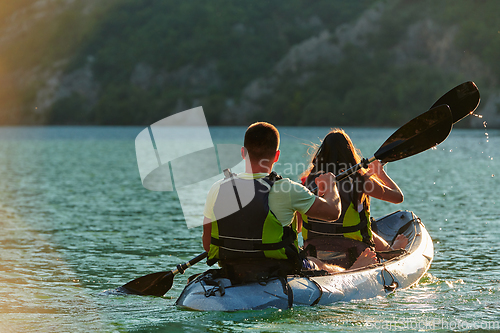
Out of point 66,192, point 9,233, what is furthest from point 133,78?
point 9,233

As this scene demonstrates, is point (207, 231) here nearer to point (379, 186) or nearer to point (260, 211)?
point (260, 211)

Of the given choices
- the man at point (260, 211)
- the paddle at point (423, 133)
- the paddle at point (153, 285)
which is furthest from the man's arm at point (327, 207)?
the paddle at point (153, 285)

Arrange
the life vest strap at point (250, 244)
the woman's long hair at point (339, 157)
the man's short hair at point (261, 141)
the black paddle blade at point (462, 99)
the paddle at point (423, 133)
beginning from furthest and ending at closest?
1. the black paddle blade at point (462, 99)
2. the paddle at point (423, 133)
3. the woman's long hair at point (339, 157)
4. the life vest strap at point (250, 244)
5. the man's short hair at point (261, 141)

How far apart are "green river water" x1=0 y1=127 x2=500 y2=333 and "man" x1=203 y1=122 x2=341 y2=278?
0.53 meters

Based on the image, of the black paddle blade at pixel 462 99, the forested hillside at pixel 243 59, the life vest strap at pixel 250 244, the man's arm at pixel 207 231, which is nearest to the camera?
the life vest strap at pixel 250 244

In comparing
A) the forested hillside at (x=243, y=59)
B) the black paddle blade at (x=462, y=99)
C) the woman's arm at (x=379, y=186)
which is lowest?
the woman's arm at (x=379, y=186)

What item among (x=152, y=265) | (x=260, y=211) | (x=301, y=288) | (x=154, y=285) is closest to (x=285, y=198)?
(x=260, y=211)

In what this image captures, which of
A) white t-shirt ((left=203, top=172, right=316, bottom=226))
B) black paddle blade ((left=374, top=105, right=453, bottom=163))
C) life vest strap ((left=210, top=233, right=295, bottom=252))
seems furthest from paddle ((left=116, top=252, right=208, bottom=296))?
black paddle blade ((left=374, top=105, right=453, bottom=163))

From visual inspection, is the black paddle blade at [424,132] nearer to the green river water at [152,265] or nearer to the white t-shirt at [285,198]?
the green river water at [152,265]

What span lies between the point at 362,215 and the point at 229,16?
413 feet

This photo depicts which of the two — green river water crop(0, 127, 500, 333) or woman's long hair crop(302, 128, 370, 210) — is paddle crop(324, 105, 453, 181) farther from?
green river water crop(0, 127, 500, 333)

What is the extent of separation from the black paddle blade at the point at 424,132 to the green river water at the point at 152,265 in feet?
4.22

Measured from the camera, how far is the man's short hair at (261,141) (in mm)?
4977

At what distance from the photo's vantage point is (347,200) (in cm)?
623
